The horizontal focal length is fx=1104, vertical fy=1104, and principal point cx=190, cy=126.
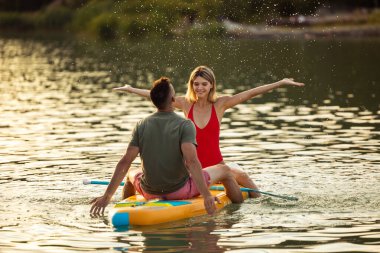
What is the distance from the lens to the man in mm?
11648

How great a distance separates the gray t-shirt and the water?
603mm

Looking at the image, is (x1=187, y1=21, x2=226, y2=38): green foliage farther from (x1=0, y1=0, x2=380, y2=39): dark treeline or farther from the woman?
the woman

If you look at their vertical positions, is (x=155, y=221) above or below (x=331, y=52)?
below

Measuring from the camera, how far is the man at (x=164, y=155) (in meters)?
11.6

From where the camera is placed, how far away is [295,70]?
119 feet

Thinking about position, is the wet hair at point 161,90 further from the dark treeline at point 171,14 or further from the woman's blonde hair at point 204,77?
the dark treeline at point 171,14

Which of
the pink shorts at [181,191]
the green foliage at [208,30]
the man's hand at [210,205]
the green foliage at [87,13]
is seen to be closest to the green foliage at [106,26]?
the green foliage at [87,13]

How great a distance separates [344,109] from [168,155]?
12.3 m

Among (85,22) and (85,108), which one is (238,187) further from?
(85,22)

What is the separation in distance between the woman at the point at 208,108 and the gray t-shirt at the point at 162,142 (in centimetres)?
124

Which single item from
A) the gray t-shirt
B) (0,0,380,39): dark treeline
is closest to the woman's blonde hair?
the gray t-shirt

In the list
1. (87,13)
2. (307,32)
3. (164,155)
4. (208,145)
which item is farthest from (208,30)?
(164,155)

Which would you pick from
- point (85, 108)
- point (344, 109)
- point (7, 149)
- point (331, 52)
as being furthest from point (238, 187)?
point (331, 52)

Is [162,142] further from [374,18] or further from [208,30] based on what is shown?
[374,18]
